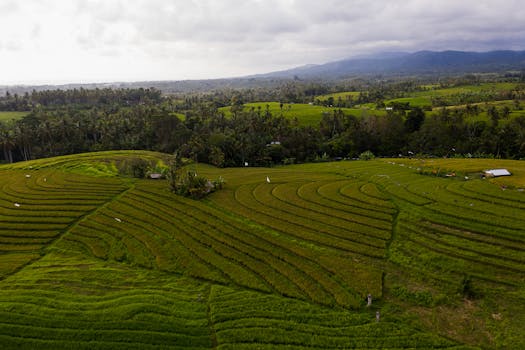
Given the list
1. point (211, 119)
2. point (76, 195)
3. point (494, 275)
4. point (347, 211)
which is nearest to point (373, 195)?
point (347, 211)

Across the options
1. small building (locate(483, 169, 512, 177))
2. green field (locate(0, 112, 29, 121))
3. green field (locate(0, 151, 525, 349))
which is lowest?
green field (locate(0, 151, 525, 349))

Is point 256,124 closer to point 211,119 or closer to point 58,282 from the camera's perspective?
point 211,119

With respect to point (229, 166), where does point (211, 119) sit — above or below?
above

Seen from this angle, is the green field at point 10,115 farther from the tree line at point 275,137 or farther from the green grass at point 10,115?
the tree line at point 275,137

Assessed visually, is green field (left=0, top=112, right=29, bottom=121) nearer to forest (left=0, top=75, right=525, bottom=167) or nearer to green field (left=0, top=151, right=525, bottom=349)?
forest (left=0, top=75, right=525, bottom=167)

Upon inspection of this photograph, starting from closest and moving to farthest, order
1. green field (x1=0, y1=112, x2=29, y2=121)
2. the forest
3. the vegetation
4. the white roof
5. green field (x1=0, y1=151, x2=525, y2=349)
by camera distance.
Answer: green field (x1=0, y1=151, x2=525, y2=349)
the vegetation
the white roof
the forest
green field (x1=0, y1=112, x2=29, y2=121)

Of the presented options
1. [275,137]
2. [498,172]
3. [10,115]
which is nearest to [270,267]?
[498,172]

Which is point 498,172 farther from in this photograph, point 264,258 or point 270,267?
point 270,267

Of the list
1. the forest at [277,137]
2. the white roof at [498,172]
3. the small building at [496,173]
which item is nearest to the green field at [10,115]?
the forest at [277,137]

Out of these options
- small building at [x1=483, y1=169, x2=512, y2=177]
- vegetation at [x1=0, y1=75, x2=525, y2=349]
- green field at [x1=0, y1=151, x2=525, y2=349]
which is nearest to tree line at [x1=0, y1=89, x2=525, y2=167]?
vegetation at [x1=0, y1=75, x2=525, y2=349]
